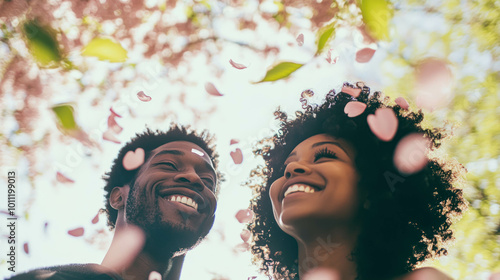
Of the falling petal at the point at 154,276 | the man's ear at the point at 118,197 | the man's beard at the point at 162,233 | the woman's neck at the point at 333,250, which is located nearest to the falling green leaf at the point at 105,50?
the woman's neck at the point at 333,250

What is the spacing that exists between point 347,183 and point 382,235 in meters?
0.54

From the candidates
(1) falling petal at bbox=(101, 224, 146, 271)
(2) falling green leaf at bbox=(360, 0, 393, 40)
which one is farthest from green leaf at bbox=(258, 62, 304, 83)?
(1) falling petal at bbox=(101, 224, 146, 271)

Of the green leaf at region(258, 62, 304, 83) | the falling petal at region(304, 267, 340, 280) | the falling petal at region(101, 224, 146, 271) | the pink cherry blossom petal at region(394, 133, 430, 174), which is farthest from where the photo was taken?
the falling petal at region(101, 224, 146, 271)

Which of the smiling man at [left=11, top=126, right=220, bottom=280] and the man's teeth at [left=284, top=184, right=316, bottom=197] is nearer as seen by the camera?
the man's teeth at [left=284, top=184, right=316, bottom=197]

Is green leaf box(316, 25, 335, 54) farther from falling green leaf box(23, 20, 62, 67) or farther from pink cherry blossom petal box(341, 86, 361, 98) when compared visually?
pink cherry blossom petal box(341, 86, 361, 98)

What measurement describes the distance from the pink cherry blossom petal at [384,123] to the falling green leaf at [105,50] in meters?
2.78

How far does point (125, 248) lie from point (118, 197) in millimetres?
834

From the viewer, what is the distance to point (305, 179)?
121 inches

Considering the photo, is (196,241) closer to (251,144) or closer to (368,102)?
(251,144)

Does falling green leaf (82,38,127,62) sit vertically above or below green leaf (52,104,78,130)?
above

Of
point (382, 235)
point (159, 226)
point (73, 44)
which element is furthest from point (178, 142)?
point (382, 235)

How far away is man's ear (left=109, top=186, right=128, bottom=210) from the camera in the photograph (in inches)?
168

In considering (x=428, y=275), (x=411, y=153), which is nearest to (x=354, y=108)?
(x=411, y=153)

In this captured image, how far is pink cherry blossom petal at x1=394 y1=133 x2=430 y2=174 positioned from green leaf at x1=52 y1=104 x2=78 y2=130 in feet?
9.64
